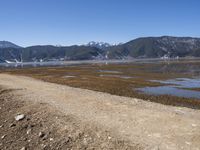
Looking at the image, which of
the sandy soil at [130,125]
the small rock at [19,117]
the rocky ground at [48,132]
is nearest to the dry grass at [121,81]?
the sandy soil at [130,125]

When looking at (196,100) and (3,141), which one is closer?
(3,141)

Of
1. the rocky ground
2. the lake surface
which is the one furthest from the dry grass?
the rocky ground

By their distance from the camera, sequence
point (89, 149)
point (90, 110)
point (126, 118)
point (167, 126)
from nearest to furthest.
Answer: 1. point (89, 149)
2. point (167, 126)
3. point (126, 118)
4. point (90, 110)

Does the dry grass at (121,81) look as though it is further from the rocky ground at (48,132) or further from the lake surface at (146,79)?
the rocky ground at (48,132)

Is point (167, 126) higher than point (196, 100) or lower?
higher

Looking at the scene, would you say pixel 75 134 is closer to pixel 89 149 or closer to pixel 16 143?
Result: pixel 89 149

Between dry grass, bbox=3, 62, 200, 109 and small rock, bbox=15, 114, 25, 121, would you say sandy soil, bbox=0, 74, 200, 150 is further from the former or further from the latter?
dry grass, bbox=3, 62, 200, 109

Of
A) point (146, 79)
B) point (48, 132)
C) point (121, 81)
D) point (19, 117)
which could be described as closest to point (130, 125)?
point (48, 132)

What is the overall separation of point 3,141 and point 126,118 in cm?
608

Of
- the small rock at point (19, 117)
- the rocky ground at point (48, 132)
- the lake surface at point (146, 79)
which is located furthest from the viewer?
the lake surface at point (146, 79)

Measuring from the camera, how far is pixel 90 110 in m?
18.6

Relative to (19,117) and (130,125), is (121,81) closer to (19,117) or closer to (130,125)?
(19,117)

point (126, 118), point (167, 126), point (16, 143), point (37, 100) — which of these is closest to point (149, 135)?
point (167, 126)

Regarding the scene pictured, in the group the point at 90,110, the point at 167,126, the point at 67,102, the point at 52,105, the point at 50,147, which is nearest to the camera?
the point at 50,147
